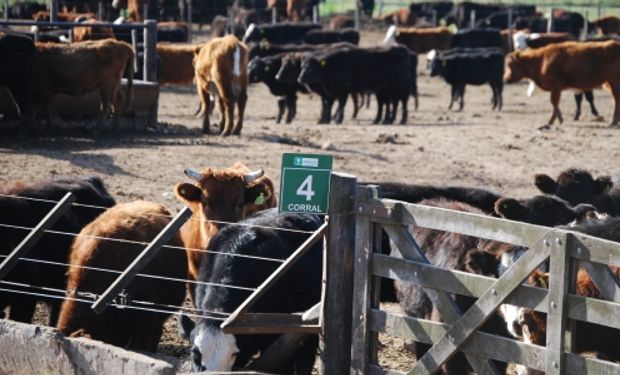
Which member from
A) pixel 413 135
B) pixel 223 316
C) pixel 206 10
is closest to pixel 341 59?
pixel 413 135

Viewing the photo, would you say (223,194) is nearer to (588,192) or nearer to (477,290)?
(477,290)

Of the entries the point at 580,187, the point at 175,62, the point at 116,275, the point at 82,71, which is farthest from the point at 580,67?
the point at 116,275

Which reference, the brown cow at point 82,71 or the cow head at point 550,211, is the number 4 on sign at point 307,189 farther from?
the brown cow at point 82,71

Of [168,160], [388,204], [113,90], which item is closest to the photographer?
[388,204]

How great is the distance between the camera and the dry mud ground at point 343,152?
643 inches

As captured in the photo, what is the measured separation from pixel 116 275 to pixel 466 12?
44791mm

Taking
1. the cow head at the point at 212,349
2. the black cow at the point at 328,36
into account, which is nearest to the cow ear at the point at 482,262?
the cow head at the point at 212,349

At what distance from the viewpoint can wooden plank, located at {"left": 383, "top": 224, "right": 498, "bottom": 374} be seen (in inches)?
271

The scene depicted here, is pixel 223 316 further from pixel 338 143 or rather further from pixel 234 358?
pixel 338 143

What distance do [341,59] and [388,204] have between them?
22.4m

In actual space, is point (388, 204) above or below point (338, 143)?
above

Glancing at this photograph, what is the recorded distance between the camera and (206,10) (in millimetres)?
47000

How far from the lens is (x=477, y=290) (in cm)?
680

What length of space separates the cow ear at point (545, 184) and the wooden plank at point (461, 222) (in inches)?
225
